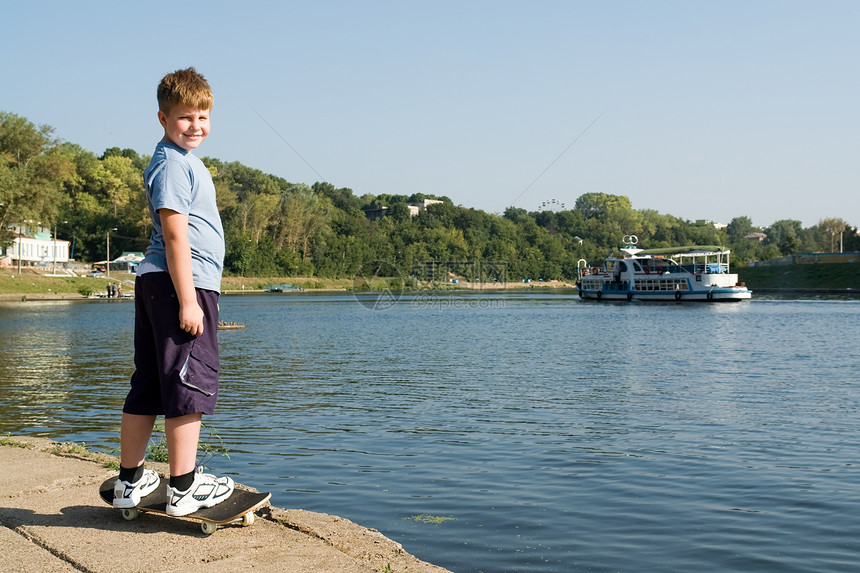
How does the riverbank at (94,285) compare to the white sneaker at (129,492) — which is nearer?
the white sneaker at (129,492)

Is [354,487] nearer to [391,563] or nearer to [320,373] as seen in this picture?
[391,563]

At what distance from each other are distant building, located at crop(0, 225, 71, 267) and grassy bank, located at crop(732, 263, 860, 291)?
89.7 metres

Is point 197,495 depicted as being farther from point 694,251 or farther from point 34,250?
point 34,250

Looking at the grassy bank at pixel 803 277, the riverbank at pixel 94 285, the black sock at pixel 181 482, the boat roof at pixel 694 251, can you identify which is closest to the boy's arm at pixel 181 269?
the black sock at pixel 181 482

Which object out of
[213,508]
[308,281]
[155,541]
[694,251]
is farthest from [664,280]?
[308,281]

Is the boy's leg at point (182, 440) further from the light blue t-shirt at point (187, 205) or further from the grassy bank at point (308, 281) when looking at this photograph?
the grassy bank at point (308, 281)

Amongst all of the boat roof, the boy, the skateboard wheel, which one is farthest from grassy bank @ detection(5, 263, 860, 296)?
the skateboard wheel

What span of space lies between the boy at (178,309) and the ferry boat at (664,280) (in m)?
71.3

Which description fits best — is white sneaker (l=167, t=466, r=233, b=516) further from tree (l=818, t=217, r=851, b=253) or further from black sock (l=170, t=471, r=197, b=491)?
tree (l=818, t=217, r=851, b=253)

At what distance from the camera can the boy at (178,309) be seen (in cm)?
446

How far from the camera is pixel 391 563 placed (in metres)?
4.55

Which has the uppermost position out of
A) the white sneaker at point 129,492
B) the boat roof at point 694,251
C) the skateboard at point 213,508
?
the boat roof at point 694,251

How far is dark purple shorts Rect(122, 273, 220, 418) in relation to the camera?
4.46 metres

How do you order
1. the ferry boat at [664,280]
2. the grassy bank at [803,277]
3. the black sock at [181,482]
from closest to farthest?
the black sock at [181,482]
the ferry boat at [664,280]
the grassy bank at [803,277]
